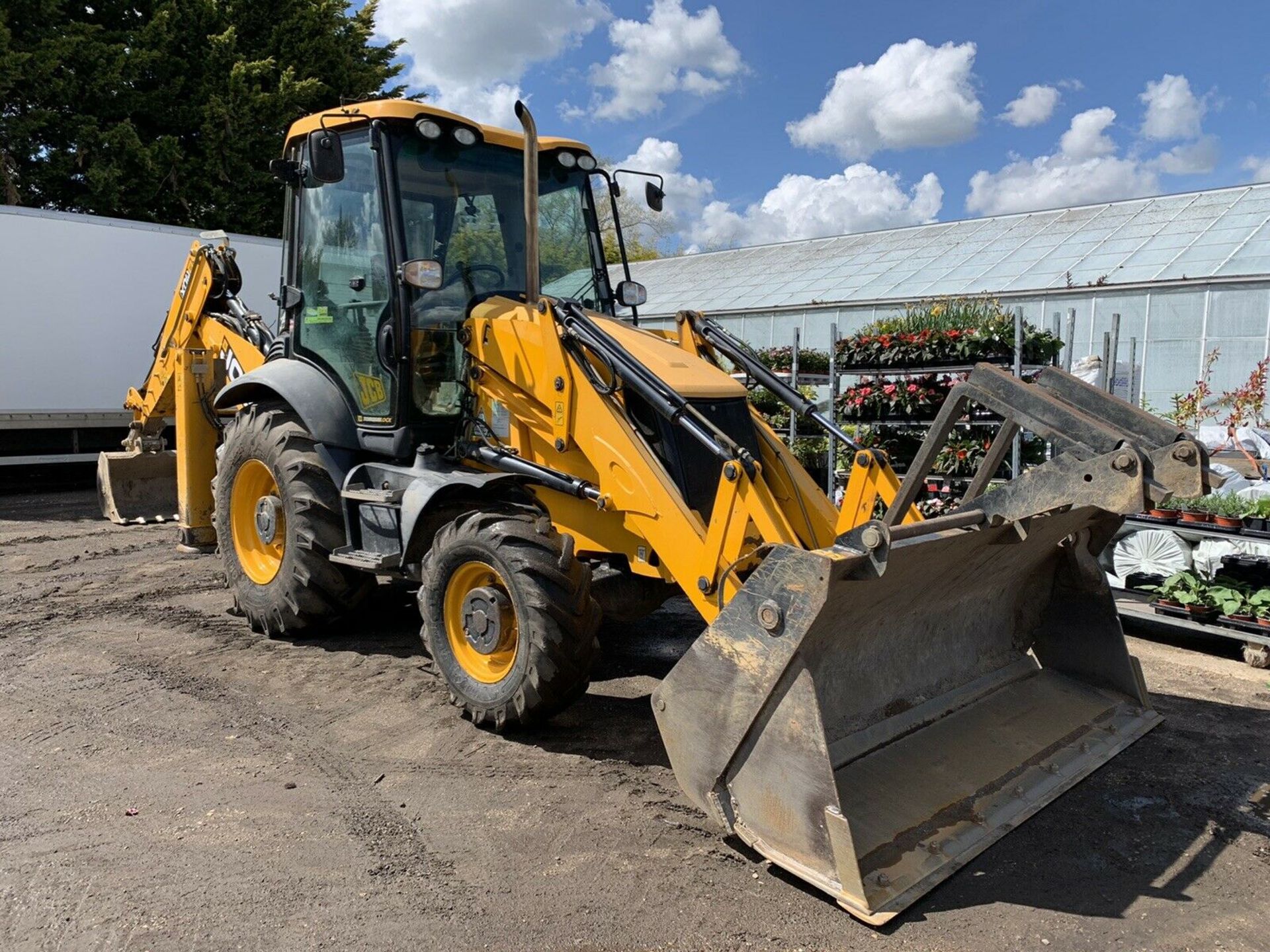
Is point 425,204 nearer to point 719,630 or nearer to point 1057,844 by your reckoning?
point 719,630

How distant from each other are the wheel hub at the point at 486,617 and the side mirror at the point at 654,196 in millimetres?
2673

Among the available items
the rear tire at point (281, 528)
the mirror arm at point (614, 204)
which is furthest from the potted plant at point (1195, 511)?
the rear tire at point (281, 528)

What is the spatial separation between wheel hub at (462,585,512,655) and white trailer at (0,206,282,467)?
9.09 meters

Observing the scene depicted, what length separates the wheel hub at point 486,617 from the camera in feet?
14.4

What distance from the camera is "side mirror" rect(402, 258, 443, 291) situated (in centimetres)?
493

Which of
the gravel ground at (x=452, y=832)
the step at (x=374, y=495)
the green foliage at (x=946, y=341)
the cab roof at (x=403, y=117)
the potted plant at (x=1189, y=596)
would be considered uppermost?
the cab roof at (x=403, y=117)

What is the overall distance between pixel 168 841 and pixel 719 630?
2225 mm

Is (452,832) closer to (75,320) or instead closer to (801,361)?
(801,361)

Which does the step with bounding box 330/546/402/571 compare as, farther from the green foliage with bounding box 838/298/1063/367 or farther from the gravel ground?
the green foliage with bounding box 838/298/1063/367

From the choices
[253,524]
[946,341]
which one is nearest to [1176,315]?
[946,341]

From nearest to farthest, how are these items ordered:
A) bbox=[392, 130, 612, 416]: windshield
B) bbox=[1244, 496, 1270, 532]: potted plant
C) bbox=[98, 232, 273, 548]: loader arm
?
bbox=[392, 130, 612, 416]: windshield
bbox=[1244, 496, 1270, 532]: potted plant
bbox=[98, 232, 273, 548]: loader arm

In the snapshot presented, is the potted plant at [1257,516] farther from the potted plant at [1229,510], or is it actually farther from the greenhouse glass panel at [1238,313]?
the greenhouse glass panel at [1238,313]

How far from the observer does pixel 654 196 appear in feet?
19.0

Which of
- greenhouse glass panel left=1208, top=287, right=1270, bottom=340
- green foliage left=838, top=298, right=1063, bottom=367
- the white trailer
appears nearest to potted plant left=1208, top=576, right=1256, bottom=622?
green foliage left=838, top=298, right=1063, bottom=367
